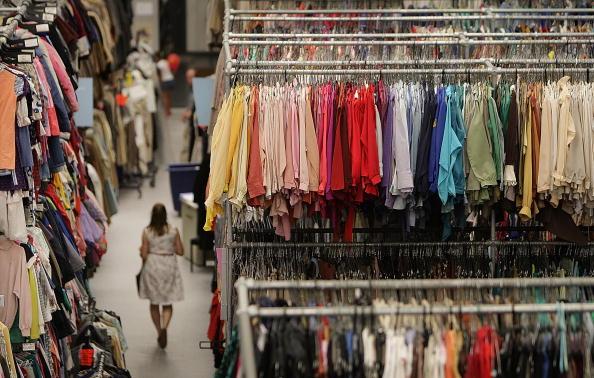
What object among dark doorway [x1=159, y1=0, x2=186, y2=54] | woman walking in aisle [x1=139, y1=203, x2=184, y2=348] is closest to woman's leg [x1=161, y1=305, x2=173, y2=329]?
woman walking in aisle [x1=139, y1=203, x2=184, y2=348]

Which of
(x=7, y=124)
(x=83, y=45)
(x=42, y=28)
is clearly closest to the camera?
(x=7, y=124)

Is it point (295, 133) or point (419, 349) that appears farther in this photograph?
point (295, 133)

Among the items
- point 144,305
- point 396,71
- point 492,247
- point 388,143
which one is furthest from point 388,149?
point 144,305

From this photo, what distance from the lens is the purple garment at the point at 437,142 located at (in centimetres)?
794

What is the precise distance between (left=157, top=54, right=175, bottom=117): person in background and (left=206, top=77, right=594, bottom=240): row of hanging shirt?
1440cm

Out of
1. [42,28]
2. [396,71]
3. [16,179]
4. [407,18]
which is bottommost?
[16,179]

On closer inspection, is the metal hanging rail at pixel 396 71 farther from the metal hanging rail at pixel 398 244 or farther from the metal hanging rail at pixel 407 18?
the metal hanging rail at pixel 407 18

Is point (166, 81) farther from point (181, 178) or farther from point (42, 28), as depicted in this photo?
point (42, 28)

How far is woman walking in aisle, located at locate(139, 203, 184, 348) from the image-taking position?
1222cm

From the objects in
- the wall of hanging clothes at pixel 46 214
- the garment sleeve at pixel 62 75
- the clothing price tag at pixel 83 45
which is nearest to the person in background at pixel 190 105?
the clothing price tag at pixel 83 45

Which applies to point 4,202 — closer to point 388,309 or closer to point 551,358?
point 388,309

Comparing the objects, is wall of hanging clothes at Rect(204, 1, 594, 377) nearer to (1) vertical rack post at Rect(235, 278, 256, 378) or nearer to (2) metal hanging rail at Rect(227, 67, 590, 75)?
(2) metal hanging rail at Rect(227, 67, 590, 75)

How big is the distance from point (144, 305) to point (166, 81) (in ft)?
30.8

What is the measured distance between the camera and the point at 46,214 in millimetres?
9406
